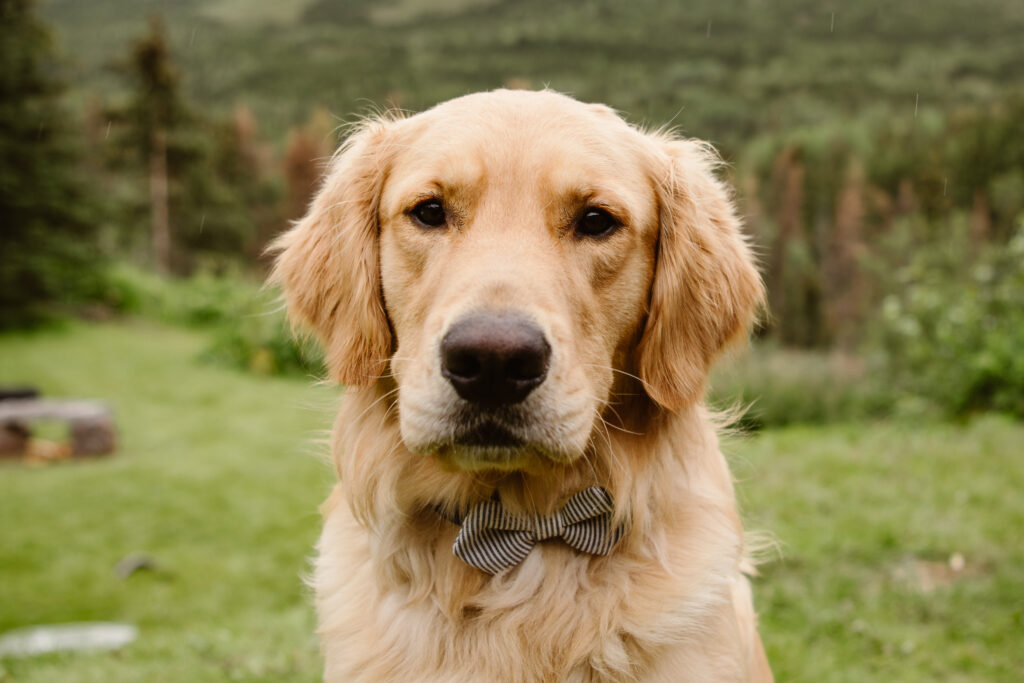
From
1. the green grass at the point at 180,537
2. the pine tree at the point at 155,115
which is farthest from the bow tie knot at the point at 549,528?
the pine tree at the point at 155,115

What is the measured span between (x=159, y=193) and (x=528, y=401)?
27789 millimetres

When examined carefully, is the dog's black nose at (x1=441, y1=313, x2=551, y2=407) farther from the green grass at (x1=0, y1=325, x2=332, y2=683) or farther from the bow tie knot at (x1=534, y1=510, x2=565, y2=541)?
the green grass at (x1=0, y1=325, x2=332, y2=683)

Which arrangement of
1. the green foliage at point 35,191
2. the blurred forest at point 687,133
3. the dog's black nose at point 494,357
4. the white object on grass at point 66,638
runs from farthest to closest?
1. the green foliage at point 35,191
2. the blurred forest at point 687,133
3. the white object on grass at point 66,638
4. the dog's black nose at point 494,357

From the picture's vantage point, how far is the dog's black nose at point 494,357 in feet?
6.39

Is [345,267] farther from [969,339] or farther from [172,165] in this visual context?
[172,165]

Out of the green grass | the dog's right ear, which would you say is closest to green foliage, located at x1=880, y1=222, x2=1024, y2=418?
the green grass

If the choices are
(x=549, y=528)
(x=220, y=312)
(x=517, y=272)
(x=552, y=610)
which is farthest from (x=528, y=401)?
(x=220, y=312)

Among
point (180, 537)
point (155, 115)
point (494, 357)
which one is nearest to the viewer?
point (494, 357)

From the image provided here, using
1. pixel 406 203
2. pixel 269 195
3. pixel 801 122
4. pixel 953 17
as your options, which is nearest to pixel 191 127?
pixel 269 195

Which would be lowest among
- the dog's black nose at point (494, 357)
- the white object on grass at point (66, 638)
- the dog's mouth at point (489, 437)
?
the white object on grass at point (66, 638)

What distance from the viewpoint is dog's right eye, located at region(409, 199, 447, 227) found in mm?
2537

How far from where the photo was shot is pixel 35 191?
1681 centimetres

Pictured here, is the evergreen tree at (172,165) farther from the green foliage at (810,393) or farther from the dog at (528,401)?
the dog at (528,401)

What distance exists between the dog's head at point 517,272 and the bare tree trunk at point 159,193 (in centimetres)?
2596
